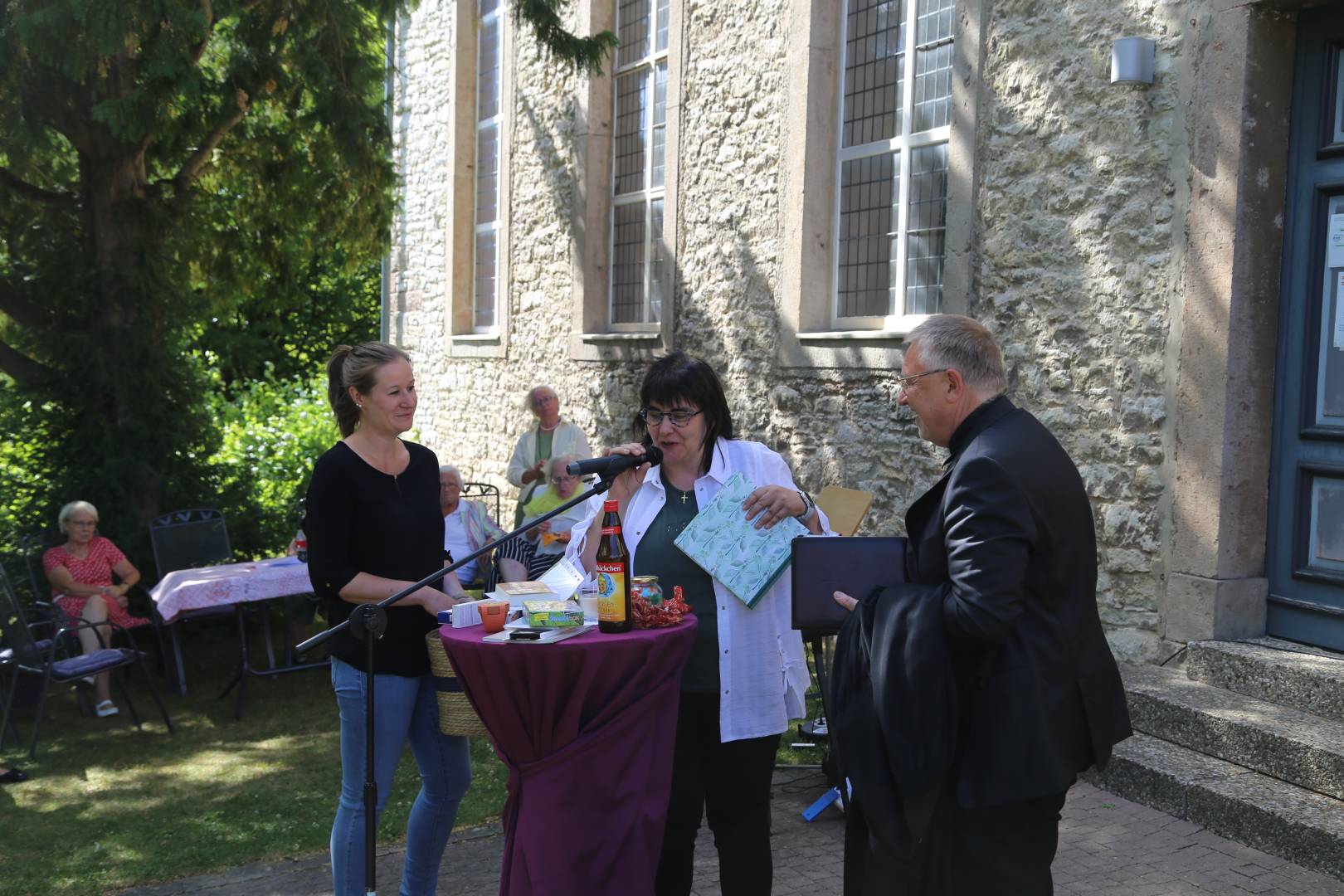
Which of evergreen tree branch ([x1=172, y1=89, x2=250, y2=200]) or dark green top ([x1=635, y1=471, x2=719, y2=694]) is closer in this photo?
dark green top ([x1=635, y1=471, x2=719, y2=694])

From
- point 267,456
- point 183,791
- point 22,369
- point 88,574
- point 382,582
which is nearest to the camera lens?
point 382,582

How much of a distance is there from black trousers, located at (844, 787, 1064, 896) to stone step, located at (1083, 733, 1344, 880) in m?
2.21

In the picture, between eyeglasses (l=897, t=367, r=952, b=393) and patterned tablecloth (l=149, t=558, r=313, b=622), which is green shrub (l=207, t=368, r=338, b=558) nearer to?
patterned tablecloth (l=149, t=558, r=313, b=622)

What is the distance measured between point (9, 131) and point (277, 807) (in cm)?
550

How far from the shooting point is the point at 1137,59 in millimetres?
6199

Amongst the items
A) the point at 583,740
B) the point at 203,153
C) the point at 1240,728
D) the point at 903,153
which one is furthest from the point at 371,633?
the point at 203,153

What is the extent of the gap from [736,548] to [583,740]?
2.22 ft

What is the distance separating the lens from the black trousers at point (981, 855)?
2723 millimetres

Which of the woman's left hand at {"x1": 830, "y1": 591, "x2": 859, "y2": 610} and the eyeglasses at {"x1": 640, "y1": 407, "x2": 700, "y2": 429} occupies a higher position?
the eyeglasses at {"x1": 640, "y1": 407, "x2": 700, "y2": 429}

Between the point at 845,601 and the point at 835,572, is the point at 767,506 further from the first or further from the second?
the point at 845,601

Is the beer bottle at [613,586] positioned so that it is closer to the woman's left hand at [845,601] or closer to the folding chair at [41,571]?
the woman's left hand at [845,601]

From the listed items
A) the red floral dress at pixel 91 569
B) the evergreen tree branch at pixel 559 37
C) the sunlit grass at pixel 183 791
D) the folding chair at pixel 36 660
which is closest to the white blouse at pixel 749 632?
the sunlit grass at pixel 183 791

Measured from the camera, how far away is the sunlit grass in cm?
508

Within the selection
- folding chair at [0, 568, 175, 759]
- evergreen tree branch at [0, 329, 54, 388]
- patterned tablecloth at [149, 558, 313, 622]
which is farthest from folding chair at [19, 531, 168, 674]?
evergreen tree branch at [0, 329, 54, 388]
